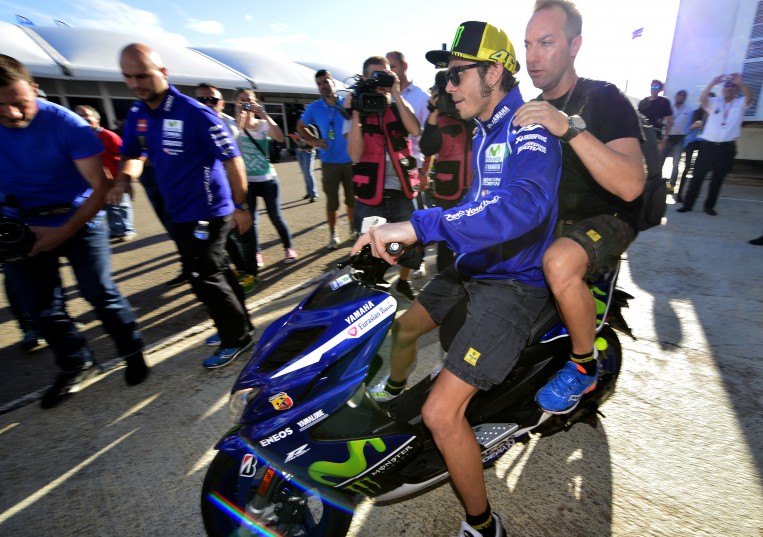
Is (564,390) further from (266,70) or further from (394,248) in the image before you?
(266,70)

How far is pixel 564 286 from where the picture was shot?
1747 millimetres

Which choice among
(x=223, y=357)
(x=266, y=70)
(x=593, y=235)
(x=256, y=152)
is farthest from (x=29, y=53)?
(x=593, y=235)

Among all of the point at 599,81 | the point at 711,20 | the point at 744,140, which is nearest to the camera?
the point at 599,81

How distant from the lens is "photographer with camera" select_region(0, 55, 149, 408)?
249cm

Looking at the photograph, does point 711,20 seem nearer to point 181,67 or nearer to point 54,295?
point 54,295

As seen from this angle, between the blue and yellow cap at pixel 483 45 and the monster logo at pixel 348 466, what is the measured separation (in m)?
1.72

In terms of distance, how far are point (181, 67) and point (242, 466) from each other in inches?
962

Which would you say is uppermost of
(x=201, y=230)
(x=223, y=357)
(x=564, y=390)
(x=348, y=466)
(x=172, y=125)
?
(x=172, y=125)

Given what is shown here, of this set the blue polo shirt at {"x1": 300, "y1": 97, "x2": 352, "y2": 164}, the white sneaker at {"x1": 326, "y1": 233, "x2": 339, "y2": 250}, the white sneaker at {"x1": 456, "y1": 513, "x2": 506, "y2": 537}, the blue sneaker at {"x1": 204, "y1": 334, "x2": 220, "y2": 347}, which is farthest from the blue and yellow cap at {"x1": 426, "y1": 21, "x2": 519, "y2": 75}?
the white sneaker at {"x1": 326, "y1": 233, "x2": 339, "y2": 250}

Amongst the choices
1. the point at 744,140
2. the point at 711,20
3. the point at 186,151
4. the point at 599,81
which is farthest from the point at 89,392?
the point at 711,20

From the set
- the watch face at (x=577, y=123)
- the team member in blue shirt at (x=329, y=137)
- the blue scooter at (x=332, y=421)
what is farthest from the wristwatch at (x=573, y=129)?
the team member in blue shirt at (x=329, y=137)

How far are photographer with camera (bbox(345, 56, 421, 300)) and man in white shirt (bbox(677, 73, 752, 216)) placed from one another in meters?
5.91

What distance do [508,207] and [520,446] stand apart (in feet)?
5.24

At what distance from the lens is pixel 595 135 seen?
6.41 ft
